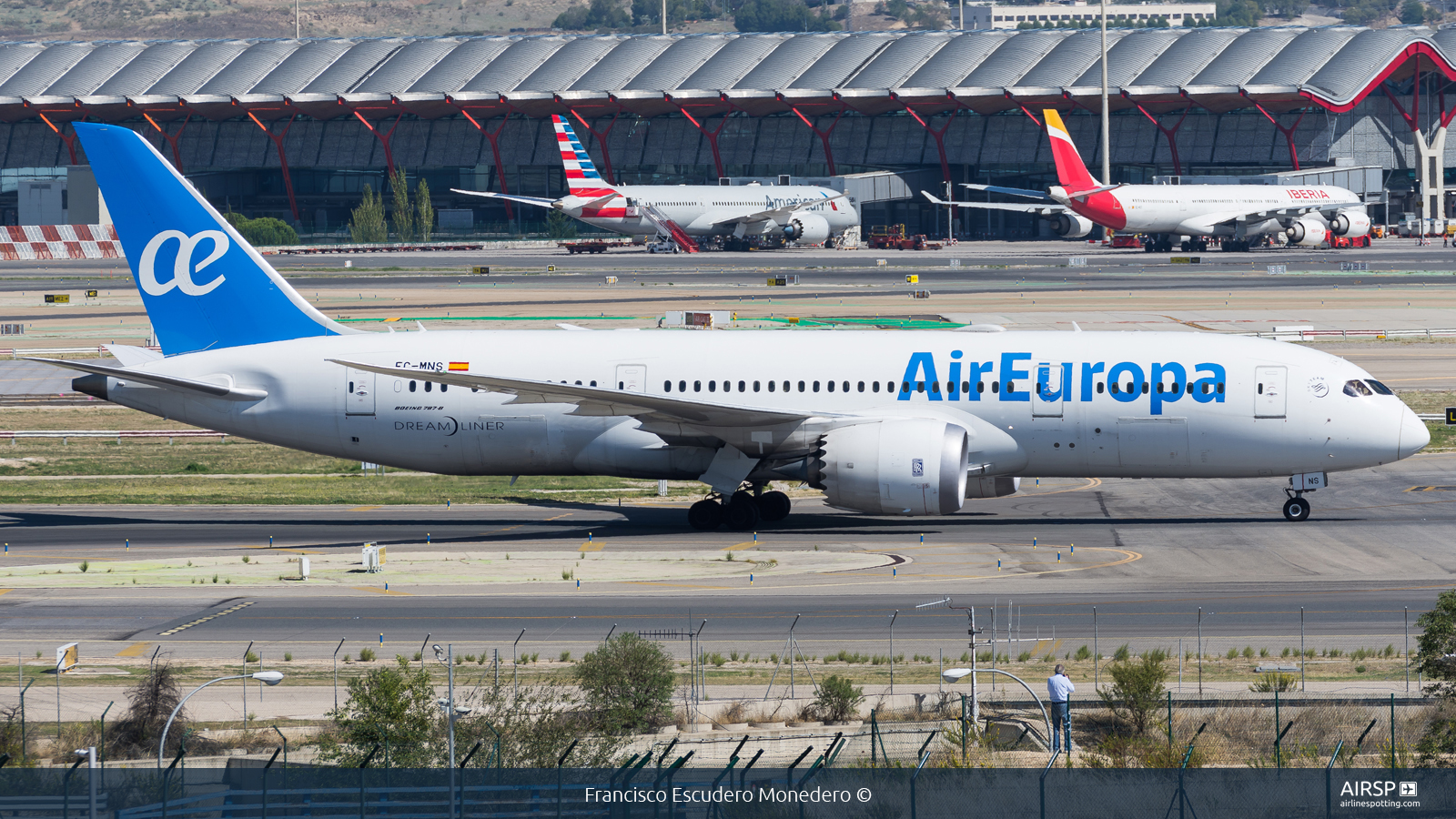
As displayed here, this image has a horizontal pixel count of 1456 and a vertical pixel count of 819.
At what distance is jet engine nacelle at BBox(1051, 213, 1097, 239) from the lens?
519 ft

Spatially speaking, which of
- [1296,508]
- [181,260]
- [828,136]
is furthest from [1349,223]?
[181,260]

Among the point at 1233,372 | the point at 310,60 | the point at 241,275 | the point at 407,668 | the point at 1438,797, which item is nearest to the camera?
the point at 1438,797

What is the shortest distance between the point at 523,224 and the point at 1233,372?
5759 inches

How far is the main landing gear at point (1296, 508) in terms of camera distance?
135 ft

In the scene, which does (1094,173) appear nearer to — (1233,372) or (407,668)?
(1233,372)

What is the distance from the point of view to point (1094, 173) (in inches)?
6924

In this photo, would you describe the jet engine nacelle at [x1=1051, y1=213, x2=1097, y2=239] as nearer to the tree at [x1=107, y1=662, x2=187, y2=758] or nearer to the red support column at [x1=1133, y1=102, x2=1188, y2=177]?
the red support column at [x1=1133, y1=102, x2=1188, y2=177]

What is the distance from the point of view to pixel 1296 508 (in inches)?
1625

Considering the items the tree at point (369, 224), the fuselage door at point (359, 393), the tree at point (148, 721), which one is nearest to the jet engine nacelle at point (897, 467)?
the fuselage door at point (359, 393)

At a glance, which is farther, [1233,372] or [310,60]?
[310,60]

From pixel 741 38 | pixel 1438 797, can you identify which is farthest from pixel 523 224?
pixel 1438 797

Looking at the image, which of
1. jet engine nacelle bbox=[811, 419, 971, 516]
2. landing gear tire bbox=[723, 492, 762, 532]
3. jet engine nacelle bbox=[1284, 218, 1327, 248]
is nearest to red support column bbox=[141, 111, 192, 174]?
jet engine nacelle bbox=[1284, 218, 1327, 248]

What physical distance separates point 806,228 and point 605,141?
36.7m

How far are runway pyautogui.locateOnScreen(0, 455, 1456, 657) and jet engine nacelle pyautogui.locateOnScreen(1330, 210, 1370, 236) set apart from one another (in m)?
107
